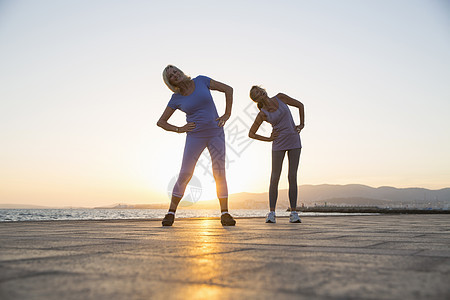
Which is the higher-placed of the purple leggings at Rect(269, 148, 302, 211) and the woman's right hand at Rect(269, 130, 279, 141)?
the woman's right hand at Rect(269, 130, 279, 141)

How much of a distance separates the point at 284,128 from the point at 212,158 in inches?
54.5

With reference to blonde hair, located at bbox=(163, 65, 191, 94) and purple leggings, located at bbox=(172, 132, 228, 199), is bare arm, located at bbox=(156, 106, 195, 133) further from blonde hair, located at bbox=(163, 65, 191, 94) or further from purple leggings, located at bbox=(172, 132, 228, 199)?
blonde hair, located at bbox=(163, 65, 191, 94)

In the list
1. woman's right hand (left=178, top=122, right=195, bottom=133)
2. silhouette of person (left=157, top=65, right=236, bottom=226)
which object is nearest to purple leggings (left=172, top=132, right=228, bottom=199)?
silhouette of person (left=157, top=65, right=236, bottom=226)

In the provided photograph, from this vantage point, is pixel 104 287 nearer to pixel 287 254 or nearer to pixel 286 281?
pixel 286 281

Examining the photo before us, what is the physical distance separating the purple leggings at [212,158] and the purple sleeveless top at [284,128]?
45.0 inches

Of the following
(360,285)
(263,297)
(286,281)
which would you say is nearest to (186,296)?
(263,297)

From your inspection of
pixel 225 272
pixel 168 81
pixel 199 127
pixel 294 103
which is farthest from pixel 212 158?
pixel 225 272

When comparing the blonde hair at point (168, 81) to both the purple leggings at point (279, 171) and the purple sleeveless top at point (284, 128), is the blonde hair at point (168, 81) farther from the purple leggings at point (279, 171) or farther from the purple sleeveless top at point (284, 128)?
the purple leggings at point (279, 171)

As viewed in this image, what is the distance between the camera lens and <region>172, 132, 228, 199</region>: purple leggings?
5688 mm

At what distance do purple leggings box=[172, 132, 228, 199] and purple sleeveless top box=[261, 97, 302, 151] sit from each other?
1143mm

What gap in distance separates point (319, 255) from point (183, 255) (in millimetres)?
712

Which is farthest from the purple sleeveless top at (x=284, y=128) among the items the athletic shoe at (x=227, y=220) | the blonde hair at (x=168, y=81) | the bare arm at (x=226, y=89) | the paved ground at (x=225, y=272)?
the paved ground at (x=225, y=272)

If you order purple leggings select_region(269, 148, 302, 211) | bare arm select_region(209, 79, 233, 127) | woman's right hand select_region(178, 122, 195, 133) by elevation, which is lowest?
purple leggings select_region(269, 148, 302, 211)

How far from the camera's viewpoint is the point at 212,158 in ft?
18.8
